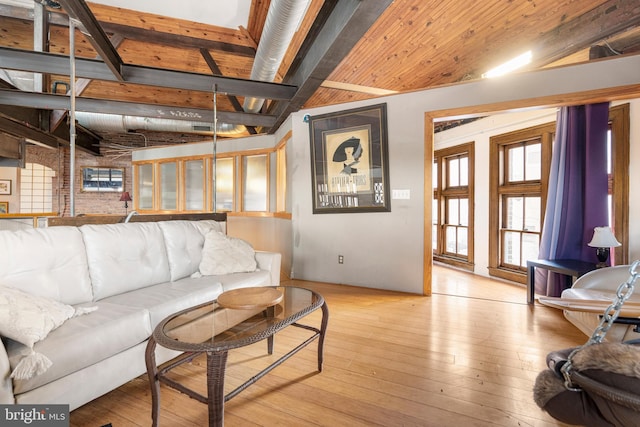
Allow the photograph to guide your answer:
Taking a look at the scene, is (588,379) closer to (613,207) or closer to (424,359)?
(424,359)

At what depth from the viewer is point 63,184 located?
6777 millimetres

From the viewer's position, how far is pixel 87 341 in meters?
1.32

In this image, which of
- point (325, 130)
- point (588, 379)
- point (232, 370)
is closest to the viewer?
point (588, 379)

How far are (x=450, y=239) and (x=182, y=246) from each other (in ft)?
15.0

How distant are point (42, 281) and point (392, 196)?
3.07 metres

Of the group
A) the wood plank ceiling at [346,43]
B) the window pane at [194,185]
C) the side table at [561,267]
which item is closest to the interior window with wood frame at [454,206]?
Answer: the wood plank ceiling at [346,43]

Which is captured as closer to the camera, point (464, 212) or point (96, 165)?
point (464, 212)

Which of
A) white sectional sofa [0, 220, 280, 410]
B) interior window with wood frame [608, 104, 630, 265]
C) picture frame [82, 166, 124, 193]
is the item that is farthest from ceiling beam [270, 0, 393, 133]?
picture frame [82, 166, 124, 193]

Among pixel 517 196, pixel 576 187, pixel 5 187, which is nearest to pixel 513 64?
pixel 517 196

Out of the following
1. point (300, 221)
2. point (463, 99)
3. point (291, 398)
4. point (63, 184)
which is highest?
point (463, 99)

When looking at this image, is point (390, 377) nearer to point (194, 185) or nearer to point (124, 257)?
point (124, 257)

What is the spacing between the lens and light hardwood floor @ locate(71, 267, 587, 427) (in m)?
1.39

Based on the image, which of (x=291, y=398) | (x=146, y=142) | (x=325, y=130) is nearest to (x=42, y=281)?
(x=291, y=398)

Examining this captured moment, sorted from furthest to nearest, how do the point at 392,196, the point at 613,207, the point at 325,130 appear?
the point at 325,130
the point at 392,196
the point at 613,207
